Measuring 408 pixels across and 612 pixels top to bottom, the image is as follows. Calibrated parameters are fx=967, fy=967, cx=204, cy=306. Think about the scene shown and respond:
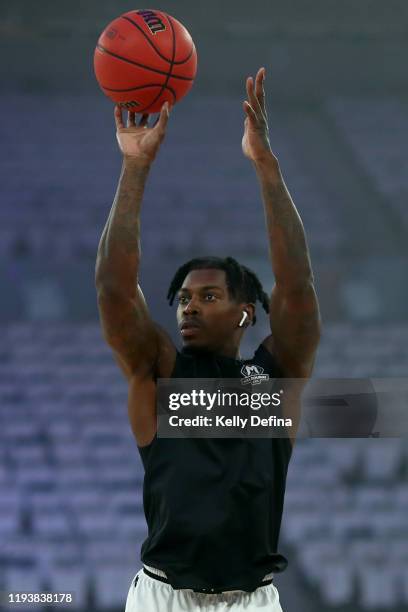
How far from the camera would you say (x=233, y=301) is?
331 cm

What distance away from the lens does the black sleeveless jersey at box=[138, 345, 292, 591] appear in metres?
2.92

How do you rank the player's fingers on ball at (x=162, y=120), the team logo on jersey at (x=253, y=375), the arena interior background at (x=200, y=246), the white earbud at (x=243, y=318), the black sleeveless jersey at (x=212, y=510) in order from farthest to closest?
the arena interior background at (x=200, y=246)
the white earbud at (x=243, y=318)
the team logo on jersey at (x=253, y=375)
the player's fingers on ball at (x=162, y=120)
the black sleeveless jersey at (x=212, y=510)

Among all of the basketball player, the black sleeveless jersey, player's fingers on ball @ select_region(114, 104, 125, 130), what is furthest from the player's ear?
player's fingers on ball @ select_region(114, 104, 125, 130)

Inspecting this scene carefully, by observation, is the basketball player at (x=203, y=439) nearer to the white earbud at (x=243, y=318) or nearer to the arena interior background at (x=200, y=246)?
the white earbud at (x=243, y=318)

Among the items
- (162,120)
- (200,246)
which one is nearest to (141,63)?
(162,120)

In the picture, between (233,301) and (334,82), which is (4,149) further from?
(233,301)

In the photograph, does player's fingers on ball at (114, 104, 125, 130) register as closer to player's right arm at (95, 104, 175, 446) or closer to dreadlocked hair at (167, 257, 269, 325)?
player's right arm at (95, 104, 175, 446)

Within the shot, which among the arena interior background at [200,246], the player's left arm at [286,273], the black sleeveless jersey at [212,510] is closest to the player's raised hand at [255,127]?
the player's left arm at [286,273]

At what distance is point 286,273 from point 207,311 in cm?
31

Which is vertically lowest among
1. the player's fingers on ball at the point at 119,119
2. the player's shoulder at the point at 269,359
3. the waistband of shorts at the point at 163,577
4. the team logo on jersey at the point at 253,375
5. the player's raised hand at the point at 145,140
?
the waistband of shorts at the point at 163,577

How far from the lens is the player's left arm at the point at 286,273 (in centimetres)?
305

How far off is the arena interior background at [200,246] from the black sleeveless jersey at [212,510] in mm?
3782

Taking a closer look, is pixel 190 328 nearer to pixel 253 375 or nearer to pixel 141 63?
pixel 253 375

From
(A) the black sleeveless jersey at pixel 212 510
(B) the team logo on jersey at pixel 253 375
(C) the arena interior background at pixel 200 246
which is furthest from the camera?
(C) the arena interior background at pixel 200 246
